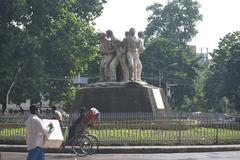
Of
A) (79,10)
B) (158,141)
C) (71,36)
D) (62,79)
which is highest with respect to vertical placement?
(79,10)

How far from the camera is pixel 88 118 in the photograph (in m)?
18.3

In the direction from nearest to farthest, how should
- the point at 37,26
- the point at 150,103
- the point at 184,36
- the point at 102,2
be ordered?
1. the point at 150,103
2. the point at 37,26
3. the point at 102,2
4. the point at 184,36

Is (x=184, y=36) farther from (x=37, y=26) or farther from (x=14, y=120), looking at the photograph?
(x=14, y=120)

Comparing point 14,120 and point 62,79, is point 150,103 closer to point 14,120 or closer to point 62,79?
point 14,120

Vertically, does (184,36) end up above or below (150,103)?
above

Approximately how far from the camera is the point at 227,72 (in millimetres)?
53969

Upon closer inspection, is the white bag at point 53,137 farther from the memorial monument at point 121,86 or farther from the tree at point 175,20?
the tree at point 175,20

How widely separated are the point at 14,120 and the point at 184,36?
66459 mm

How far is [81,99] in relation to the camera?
94.4 feet

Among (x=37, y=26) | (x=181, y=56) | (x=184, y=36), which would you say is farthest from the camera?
(x=184, y=36)

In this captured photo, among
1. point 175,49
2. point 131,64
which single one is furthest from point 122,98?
point 175,49

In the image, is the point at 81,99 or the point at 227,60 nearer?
the point at 81,99

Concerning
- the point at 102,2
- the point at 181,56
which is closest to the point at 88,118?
the point at 102,2

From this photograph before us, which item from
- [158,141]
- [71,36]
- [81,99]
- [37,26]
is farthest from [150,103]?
[71,36]
